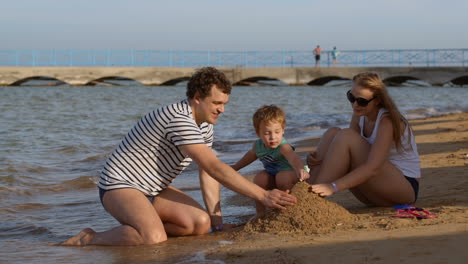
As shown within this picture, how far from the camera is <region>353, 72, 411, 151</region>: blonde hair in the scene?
4.24m

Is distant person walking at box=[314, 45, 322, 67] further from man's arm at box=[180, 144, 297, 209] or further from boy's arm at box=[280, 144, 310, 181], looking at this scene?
man's arm at box=[180, 144, 297, 209]

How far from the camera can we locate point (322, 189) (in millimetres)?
4168

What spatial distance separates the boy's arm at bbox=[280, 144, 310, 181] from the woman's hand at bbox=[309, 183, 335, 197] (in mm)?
97

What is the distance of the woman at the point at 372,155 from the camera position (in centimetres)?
422

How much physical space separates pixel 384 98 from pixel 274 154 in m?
0.85

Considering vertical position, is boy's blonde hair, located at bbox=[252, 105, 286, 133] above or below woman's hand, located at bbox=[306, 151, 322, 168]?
above

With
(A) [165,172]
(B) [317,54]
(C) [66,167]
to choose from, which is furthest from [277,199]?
(B) [317,54]

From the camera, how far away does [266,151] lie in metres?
4.54

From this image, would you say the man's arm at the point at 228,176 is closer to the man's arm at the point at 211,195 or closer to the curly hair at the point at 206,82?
the curly hair at the point at 206,82

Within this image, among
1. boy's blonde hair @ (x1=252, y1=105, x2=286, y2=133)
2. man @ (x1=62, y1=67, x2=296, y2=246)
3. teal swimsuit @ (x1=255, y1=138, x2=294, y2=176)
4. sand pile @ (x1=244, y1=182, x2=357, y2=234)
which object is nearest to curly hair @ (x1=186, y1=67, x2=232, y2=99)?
man @ (x1=62, y1=67, x2=296, y2=246)

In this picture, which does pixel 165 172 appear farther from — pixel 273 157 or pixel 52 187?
pixel 52 187

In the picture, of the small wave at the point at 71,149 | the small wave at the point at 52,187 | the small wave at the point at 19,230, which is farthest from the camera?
the small wave at the point at 71,149

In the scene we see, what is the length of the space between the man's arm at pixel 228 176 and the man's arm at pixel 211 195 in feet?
1.81

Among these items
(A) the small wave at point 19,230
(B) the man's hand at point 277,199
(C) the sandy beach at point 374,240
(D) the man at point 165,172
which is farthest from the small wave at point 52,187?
(B) the man's hand at point 277,199
